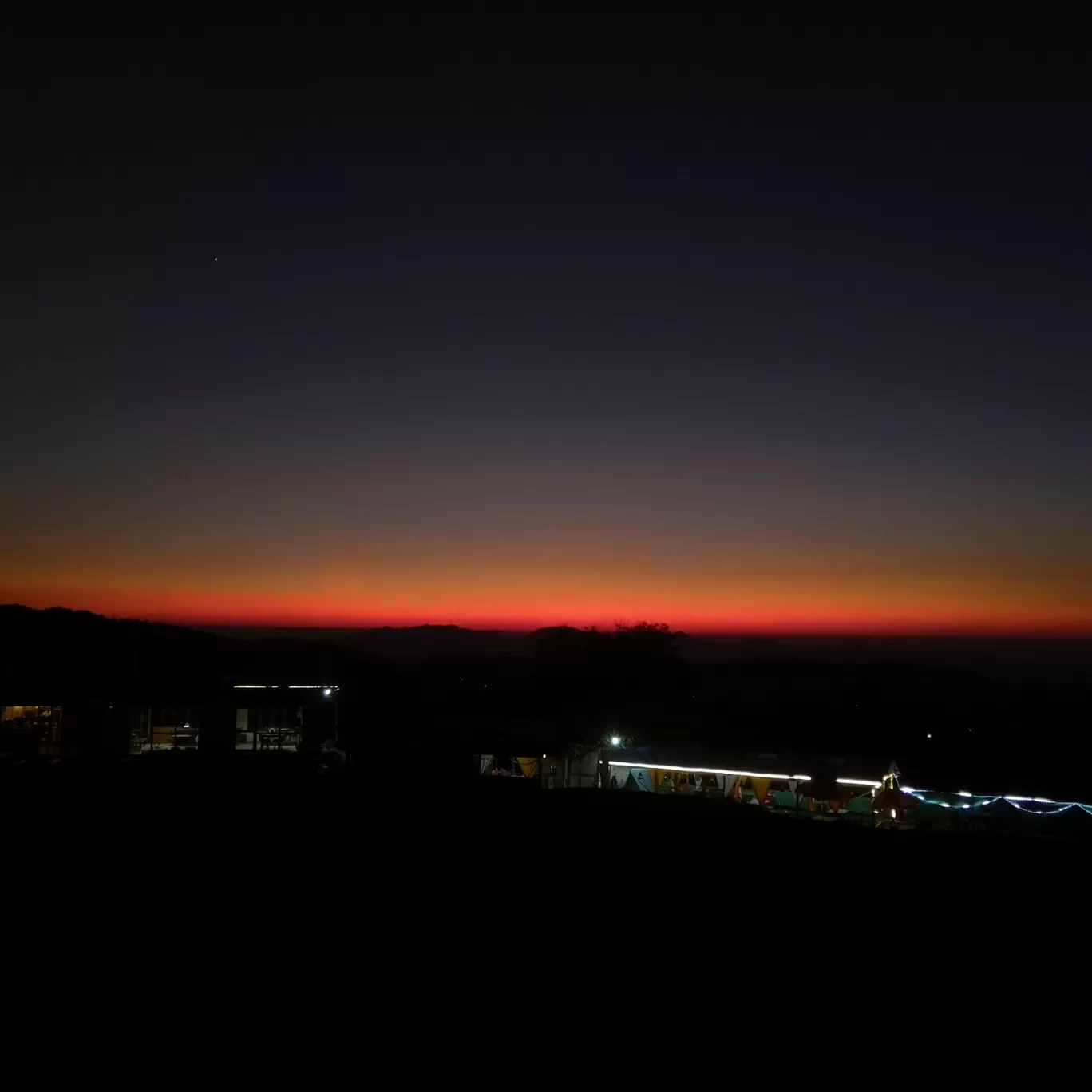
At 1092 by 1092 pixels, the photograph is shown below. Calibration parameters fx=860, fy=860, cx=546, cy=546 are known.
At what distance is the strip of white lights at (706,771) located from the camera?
19.7 meters

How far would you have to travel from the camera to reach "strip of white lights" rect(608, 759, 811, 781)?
19.7 metres

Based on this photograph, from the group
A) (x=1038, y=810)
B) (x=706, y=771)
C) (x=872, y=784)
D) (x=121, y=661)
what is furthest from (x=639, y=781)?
(x=121, y=661)

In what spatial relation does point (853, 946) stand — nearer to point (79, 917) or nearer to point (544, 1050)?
point (544, 1050)

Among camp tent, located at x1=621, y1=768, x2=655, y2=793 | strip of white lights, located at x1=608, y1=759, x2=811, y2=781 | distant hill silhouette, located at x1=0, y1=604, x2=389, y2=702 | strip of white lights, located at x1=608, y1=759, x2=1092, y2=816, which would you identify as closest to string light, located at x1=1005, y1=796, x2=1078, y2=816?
strip of white lights, located at x1=608, y1=759, x2=1092, y2=816

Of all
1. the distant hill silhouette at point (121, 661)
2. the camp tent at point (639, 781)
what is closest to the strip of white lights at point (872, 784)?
the camp tent at point (639, 781)

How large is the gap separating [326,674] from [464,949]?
70.9 m

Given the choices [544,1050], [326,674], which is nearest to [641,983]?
[544,1050]

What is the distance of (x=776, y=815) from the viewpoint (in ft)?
49.7

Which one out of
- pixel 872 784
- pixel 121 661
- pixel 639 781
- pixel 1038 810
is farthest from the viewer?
pixel 121 661

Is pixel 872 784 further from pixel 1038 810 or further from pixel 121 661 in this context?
pixel 121 661

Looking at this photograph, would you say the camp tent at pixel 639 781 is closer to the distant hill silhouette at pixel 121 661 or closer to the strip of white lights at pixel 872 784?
the strip of white lights at pixel 872 784

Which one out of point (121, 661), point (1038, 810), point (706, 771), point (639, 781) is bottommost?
point (639, 781)

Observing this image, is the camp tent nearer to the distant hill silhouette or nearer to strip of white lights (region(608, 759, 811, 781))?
strip of white lights (region(608, 759, 811, 781))

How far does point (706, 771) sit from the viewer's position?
69.8 ft
